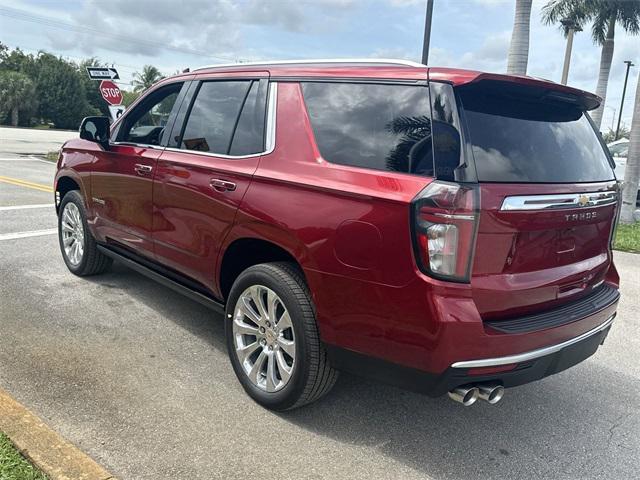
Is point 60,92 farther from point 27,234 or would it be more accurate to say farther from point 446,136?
point 446,136

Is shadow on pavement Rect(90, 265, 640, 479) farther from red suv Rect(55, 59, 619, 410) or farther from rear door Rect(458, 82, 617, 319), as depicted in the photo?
rear door Rect(458, 82, 617, 319)

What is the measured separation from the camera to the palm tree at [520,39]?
10.0 metres

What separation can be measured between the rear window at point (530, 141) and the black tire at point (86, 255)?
375cm

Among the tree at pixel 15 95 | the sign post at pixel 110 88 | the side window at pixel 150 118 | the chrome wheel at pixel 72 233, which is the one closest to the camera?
the side window at pixel 150 118

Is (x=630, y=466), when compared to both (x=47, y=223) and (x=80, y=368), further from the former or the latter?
(x=47, y=223)

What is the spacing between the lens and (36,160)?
18.0 meters

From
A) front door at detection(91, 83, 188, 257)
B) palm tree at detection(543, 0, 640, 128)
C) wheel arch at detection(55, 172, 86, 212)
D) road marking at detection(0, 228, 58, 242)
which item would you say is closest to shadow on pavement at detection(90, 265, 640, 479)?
front door at detection(91, 83, 188, 257)

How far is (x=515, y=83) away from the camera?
8.79ft

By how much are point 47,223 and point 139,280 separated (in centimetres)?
325

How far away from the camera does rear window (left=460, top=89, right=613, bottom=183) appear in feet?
8.51

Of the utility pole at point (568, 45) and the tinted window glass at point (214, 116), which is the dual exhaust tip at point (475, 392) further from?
the utility pole at point (568, 45)

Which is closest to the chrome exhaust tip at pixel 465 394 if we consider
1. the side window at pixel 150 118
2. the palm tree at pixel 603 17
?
the side window at pixel 150 118

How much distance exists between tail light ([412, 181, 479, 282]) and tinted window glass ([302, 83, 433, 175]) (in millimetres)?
145

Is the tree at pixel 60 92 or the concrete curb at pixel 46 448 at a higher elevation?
the tree at pixel 60 92
